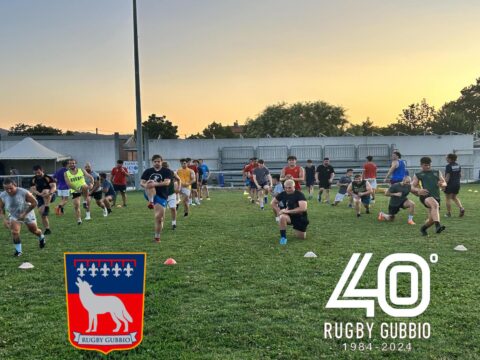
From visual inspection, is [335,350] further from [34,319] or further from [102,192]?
[102,192]

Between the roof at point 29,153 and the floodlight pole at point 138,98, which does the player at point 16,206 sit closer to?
the floodlight pole at point 138,98

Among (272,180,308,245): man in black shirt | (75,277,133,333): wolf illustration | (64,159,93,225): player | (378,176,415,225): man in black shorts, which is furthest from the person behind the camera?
(64,159,93,225): player

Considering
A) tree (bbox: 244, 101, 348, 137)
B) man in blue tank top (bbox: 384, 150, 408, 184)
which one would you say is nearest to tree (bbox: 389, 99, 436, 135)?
tree (bbox: 244, 101, 348, 137)

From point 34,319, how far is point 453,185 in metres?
11.5

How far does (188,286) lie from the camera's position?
575 cm

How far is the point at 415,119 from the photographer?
63.9m

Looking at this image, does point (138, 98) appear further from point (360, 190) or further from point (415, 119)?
point (415, 119)

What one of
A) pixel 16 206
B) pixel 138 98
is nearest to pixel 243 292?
pixel 16 206

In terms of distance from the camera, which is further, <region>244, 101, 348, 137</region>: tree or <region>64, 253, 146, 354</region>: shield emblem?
<region>244, 101, 348, 137</region>: tree

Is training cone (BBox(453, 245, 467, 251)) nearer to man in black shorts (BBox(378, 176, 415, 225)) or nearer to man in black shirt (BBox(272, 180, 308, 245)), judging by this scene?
man in black shirt (BBox(272, 180, 308, 245))

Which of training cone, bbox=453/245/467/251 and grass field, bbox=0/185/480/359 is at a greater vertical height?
training cone, bbox=453/245/467/251

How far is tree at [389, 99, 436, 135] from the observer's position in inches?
2457

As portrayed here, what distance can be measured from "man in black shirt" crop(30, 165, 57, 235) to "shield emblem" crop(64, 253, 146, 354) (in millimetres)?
7959

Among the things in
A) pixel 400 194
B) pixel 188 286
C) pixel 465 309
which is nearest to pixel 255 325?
pixel 188 286
